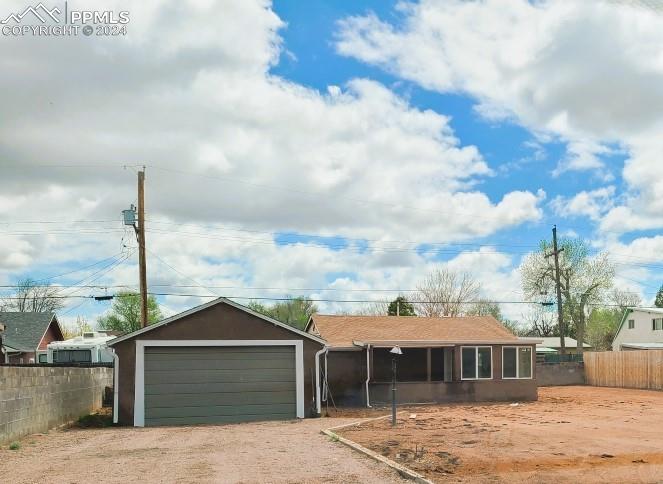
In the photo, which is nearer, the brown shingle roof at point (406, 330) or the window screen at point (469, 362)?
the window screen at point (469, 362)

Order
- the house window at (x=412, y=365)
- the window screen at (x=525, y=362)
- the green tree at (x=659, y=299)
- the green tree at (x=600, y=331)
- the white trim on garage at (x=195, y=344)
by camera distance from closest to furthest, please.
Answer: the white trim on garage at (x=195, y=344)
the window screen at (x=525, y=362)
the house window at (x=412, y=365)
the green tree at (x=600, y=331)
the green tree at (x=659, y=299)

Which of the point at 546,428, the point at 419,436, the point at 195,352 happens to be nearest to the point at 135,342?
the point at 195,352

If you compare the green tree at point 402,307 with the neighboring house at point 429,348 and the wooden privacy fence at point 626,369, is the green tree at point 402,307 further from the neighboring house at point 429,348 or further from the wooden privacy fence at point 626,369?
the neighboring house at point 429,348

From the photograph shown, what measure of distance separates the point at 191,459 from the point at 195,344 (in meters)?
9.68

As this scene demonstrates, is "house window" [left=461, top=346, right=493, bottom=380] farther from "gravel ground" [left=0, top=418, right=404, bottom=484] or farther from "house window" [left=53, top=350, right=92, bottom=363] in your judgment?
A: "house window" [left=53, top=350, right=92, bottom=363]

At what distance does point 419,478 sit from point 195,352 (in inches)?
520

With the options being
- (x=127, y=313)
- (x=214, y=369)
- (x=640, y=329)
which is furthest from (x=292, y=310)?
(x=214, y=369)

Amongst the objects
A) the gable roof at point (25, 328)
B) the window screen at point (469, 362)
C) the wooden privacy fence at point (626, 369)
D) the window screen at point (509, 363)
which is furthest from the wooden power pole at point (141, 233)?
the wooden privacy fence at point (626, 369)

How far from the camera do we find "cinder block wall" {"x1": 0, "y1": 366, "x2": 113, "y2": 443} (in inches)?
598

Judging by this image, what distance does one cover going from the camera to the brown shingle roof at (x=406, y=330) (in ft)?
94.4

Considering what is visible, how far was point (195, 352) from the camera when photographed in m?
22.5

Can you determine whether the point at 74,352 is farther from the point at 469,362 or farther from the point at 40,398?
the point at 40,398

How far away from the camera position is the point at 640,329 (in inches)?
2377

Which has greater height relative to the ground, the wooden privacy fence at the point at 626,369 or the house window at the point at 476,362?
the house window at the point at 476,362
